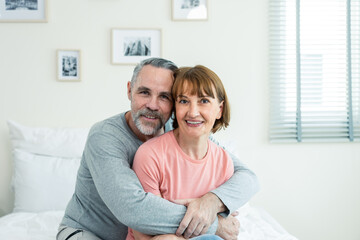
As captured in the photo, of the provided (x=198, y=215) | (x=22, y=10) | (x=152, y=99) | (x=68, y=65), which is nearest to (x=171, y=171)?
(x=198, y=215)

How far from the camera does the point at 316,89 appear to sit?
8.96 ft

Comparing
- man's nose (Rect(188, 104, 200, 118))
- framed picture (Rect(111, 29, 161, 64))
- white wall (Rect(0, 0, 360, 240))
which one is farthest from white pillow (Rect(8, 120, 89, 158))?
man's nose (Rect(188, 104, 200, 118))

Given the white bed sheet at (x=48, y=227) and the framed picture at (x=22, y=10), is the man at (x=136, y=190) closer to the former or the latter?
the white bed sheet at (x=48, y=227)

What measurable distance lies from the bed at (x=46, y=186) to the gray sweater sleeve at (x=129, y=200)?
798mm

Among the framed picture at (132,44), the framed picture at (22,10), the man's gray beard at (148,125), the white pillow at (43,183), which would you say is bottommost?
the white pillow at (43,183)

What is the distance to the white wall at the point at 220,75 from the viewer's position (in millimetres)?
2600

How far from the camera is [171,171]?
1.28 m

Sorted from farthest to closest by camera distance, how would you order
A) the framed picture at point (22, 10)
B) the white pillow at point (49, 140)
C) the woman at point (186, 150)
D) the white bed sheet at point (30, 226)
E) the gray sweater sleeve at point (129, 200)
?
the framed picture at point (22, 10)
the white pillow at point (49, 140)
the white bed sheet at point (30, 226)
the woman at point (186, 150)
the gray sweater sleeve at point (129, 200)

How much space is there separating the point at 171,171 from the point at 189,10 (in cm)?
168

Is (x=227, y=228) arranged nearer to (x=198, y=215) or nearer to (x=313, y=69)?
(x=198, y=215)

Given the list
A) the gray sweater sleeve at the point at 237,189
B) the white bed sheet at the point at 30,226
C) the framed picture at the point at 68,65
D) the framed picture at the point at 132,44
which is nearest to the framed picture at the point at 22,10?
the framed picture at the point at 68,65

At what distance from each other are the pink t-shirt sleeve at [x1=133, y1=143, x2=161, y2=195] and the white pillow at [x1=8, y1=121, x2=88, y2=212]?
3.77ft

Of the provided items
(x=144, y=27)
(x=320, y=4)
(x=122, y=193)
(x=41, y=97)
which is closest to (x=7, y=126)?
(x=41, y=97)

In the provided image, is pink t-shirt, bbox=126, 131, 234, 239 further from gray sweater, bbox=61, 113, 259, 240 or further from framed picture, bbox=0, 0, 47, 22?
framed picture, bbox=0, 0, 47, 22
